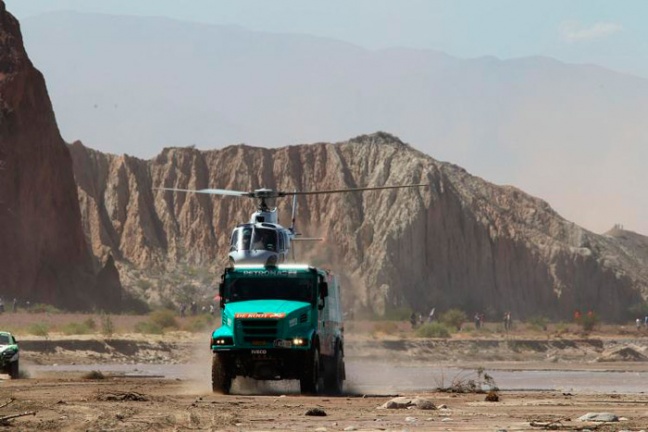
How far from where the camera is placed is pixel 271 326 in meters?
29.1

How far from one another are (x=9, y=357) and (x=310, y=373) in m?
11.8

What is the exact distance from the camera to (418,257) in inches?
5069

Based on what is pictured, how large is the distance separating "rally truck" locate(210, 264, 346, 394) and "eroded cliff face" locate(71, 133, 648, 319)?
90.1m

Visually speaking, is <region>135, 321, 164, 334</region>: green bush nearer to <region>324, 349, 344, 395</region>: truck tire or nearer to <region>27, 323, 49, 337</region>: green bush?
<region>27, 323, 49, 337</region>: green bush

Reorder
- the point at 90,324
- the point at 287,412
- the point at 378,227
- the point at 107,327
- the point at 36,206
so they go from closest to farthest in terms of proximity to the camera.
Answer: the point at 287,412
the point at 107,327
the point at 90,324
the point at 36,206
the point at 378,227

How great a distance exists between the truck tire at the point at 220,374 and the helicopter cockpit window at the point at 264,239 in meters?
6.28

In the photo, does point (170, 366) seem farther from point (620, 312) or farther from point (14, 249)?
point (620, 312)

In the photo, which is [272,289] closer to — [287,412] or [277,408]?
[277,408]

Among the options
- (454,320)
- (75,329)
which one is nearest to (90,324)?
(75,329)

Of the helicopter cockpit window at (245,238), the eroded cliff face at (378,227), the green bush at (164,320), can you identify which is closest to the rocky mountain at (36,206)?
the green bush at (164,320)

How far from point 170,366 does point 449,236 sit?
2883 inches

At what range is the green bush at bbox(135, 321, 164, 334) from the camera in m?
80.1

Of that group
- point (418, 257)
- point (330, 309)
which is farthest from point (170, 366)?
point (418, 257)

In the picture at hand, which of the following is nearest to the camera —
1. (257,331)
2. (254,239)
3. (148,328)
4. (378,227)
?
(257,331)
